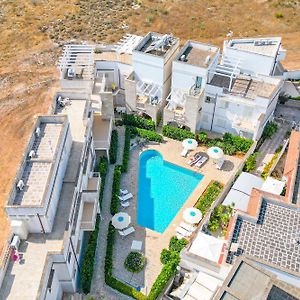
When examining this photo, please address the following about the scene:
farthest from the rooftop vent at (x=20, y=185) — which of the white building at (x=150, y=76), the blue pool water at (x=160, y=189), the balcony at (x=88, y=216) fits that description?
the white building at (x=150, y=76)

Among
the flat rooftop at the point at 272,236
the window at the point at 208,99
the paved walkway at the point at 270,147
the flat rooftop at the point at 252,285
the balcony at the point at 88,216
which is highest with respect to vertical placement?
the window at the point at 208,99

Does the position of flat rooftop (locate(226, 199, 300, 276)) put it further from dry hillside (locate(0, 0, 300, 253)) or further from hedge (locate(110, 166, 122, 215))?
dry hillside (locate(0, 0, 300, 253))

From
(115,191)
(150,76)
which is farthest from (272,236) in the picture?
(150,76)

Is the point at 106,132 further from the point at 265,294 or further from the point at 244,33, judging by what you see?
the point at 244,33

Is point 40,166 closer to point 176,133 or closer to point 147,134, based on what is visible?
point 147,134

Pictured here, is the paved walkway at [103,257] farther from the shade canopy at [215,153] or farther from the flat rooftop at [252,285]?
the flat rooftop at [252,285]
